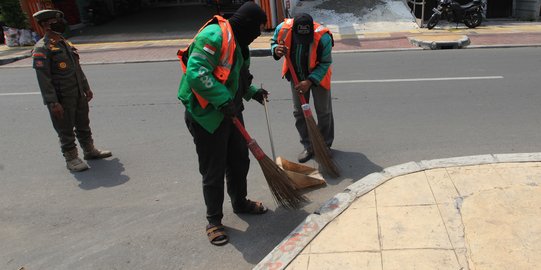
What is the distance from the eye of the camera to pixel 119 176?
178 inches

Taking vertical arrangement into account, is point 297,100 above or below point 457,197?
above

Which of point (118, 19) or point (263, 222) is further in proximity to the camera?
point (118, 19)

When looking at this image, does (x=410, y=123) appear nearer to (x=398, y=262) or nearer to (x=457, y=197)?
(x=457, y=197)

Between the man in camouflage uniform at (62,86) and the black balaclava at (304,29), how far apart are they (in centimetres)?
231

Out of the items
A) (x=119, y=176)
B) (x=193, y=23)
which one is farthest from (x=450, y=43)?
(x=193, y=23)

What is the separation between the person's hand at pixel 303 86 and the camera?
414 cm

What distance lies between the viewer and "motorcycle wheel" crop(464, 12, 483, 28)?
12.5 metres

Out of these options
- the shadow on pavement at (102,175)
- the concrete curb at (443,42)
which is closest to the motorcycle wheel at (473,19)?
the concrete curb at (443,42)

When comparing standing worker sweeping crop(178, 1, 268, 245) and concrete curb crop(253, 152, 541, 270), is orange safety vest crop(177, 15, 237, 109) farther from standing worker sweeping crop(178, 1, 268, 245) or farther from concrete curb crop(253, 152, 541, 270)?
concrete curb crop(253, 152, 541, 270)

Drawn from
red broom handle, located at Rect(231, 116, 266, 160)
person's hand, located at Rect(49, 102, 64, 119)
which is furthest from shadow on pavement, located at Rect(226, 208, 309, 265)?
person's hand, located at Rect(49, 102, 64, 119)

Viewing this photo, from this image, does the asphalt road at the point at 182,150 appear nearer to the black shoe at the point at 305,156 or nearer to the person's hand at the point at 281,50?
the black shoe at the point at 305,156

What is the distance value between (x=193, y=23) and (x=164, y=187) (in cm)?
1303

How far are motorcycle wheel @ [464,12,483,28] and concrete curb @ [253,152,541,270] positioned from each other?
9.79 metres

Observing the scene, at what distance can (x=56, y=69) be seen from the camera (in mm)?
4387
